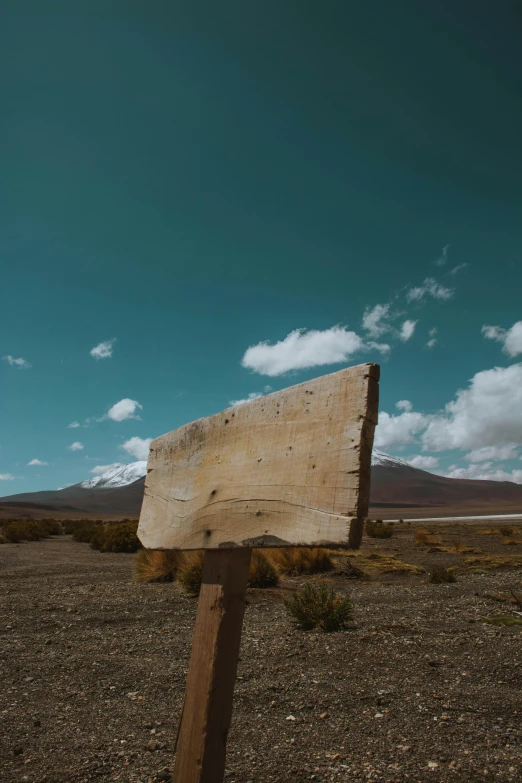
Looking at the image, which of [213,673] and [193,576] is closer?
[213,673]

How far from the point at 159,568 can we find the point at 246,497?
12.2 m

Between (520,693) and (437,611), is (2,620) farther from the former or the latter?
(520,693)

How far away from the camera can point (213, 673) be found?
191 cm

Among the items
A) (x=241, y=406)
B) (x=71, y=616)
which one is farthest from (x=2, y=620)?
(x=241, y=406)

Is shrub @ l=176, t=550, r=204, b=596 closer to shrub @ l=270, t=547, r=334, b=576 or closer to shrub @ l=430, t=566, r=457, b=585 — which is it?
shrub @ l=270, t=547, r=334, b=576

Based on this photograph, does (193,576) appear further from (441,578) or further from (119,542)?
(119,542)

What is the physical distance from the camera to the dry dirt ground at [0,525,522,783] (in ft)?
13.1

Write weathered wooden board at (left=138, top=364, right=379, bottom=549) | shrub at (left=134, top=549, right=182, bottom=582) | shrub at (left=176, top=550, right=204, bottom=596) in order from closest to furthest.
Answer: weathered wooden board at (left=138, top=364, right=379, bottom=549) → shrub at (left=176, top=550, right=204, bottom=596) → shrub at (left=134, top=549, right=182, bottom=582)

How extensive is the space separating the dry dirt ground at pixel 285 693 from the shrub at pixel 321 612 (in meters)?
0.22

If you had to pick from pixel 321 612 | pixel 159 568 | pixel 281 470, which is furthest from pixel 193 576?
pixel 281 470

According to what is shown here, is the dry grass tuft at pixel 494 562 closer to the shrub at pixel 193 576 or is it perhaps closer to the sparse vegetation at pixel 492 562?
the sparse vegetation at pixel 492 562

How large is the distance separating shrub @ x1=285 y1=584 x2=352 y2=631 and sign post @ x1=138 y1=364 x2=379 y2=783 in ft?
19.3

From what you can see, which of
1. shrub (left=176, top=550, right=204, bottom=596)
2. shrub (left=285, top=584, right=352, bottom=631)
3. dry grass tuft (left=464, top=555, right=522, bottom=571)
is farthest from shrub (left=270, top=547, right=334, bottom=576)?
shrub (left=285, top=584, right=352, bottom=631)

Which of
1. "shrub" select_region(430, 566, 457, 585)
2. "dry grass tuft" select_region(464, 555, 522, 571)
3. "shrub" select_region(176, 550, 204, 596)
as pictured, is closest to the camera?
"shrub" select_region(176, 550, 204, 596)
